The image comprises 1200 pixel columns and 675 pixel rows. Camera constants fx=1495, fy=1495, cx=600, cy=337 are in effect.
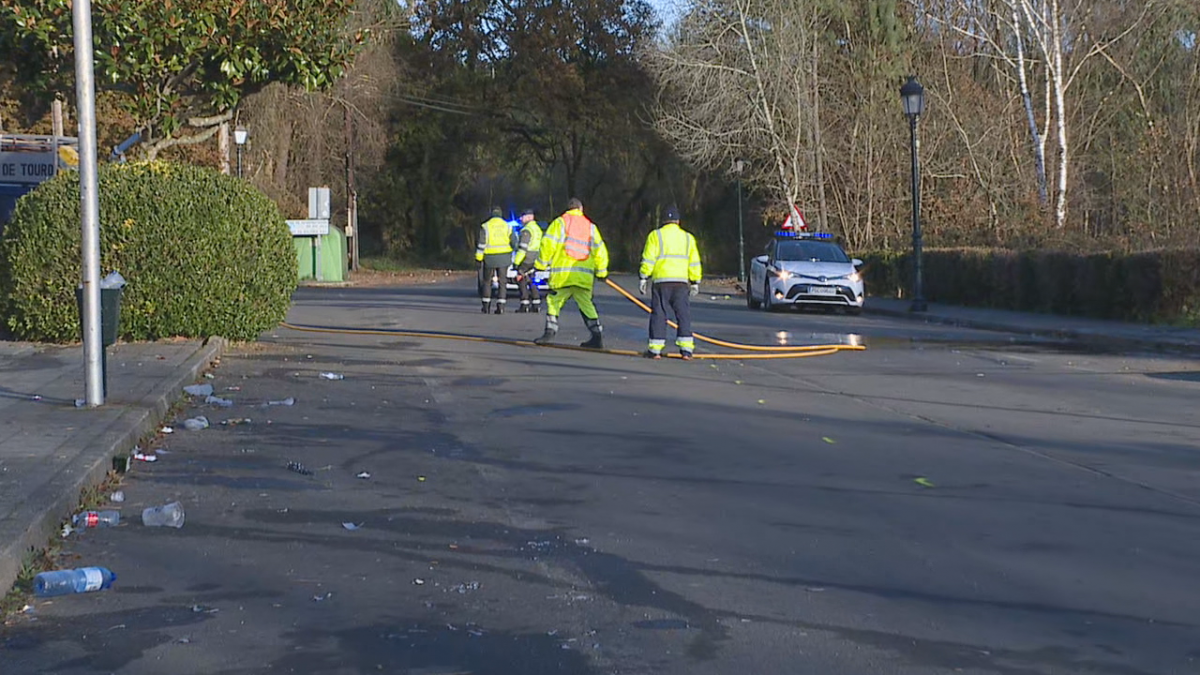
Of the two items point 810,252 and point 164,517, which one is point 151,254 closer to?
point 164,517

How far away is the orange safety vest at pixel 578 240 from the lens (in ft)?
59.6

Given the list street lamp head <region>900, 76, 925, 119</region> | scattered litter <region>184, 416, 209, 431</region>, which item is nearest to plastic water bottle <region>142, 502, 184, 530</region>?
scattered litter <region>184, 416, 209, 431</region>

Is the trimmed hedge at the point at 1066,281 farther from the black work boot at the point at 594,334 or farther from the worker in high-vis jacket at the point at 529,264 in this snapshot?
the black work boot at the point at 594,334

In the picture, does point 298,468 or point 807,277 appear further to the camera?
point 807,277

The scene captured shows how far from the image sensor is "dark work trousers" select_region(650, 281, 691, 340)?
57.1ft

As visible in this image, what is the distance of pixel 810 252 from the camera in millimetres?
29984

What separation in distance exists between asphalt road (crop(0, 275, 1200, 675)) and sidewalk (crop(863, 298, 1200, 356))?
20.2 feet

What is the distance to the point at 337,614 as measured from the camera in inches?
247

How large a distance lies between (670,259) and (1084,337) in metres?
7.44

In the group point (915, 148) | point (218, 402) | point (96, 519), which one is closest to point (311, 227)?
point (915, 148)

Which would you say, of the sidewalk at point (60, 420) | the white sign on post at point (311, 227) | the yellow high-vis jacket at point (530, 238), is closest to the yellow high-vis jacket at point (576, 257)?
the sidewalk at point (60, 420)

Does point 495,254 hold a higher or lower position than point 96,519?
higher

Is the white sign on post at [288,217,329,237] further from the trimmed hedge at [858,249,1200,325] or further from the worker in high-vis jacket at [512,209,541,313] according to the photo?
the worker in high-vis jacket at [512,209,541,313]

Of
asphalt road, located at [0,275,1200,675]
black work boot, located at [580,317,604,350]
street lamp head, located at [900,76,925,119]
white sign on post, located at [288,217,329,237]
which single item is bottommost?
asphalt road, located at [0,275,1200,675]
